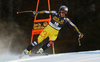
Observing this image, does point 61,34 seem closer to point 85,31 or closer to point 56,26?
point 85,31

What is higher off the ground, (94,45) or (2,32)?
(2,32)

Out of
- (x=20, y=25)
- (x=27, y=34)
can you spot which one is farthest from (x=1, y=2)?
(x=27, y=34)

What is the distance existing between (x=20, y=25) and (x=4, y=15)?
2.13 feet

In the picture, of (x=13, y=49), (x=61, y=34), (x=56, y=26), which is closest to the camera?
(x=56, y=26)

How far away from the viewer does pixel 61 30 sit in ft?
22.0

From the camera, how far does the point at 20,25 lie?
649 cm

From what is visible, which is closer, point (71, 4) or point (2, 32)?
point (2, 32)

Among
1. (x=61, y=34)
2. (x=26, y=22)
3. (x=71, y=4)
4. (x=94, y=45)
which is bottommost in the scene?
(x=94, y=45)

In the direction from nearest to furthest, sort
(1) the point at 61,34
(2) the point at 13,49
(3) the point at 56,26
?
(3) the point at 56,26 → (2) the point at 13,49 → (1) the point at 61,34

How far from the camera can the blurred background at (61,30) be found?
6.33 metres

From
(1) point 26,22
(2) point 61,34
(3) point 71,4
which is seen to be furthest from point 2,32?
(3) point 71,4

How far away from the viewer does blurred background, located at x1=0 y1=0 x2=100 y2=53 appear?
6328 mm

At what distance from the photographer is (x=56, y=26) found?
4.15 meters

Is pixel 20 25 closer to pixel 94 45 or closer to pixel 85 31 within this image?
pixel 85 31
